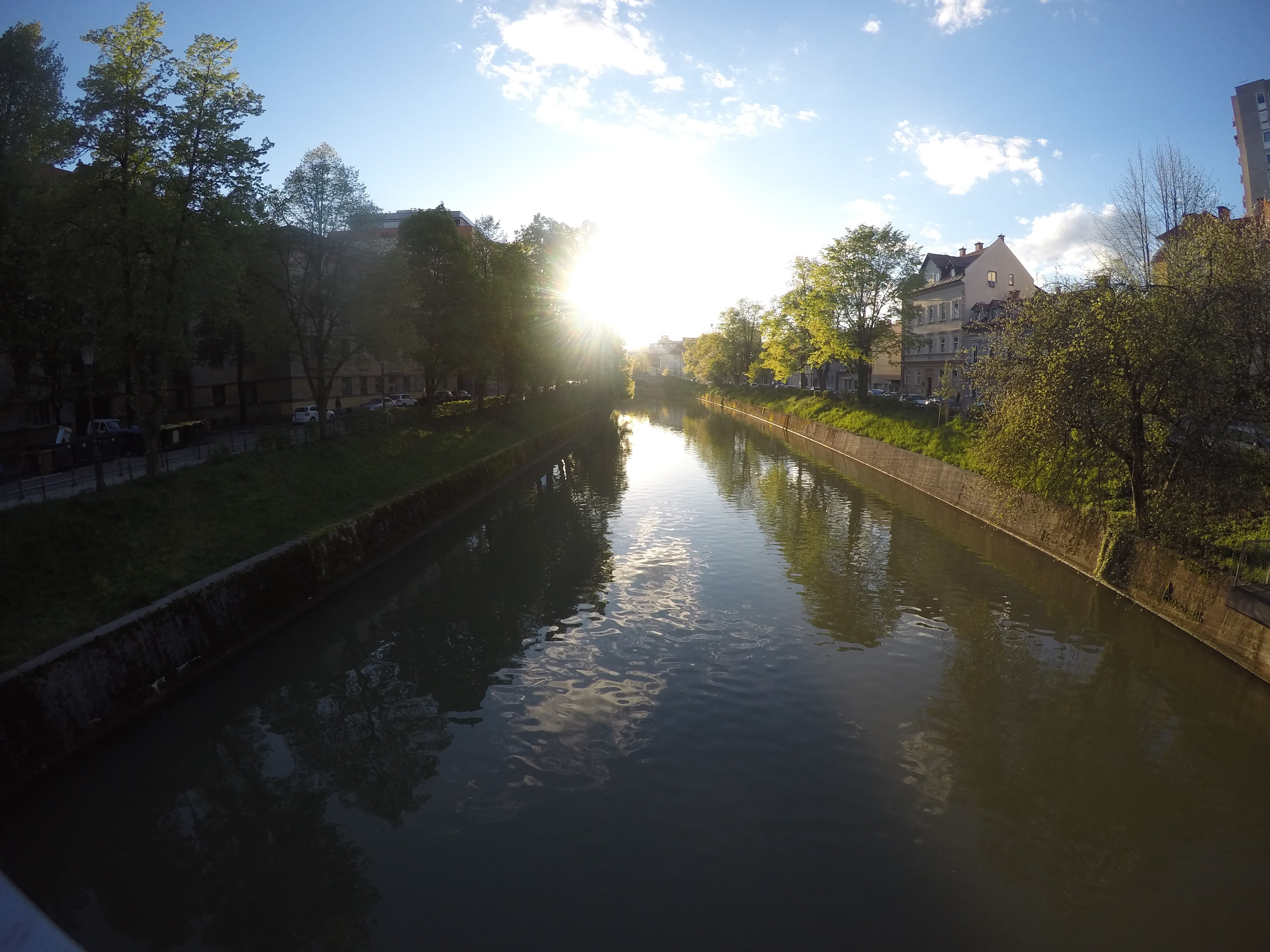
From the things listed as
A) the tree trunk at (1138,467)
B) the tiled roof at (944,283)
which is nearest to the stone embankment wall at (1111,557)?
the tree trunk at (1138,467)

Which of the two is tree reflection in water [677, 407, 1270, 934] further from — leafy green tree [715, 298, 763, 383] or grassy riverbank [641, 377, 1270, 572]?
leafy green tree [715, 298, 763, 383]

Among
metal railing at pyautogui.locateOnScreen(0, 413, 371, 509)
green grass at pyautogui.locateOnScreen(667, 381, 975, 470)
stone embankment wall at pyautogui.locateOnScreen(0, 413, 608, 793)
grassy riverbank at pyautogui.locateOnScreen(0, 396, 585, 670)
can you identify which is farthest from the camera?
green grass at pyautogui.locateOnScreen(667, 381, 975, 470)

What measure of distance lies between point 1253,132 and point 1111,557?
8631 centimetres

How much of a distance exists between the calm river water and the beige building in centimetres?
3985

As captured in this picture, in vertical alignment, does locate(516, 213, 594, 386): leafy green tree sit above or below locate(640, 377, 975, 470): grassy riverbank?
above

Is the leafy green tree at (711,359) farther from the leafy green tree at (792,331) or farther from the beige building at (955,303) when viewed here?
the beige building at (955,303)

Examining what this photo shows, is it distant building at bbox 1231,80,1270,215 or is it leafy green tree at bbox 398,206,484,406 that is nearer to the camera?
leafy green tree at bbox 398,206,484,406

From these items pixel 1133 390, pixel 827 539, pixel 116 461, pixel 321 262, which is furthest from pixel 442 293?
pixel 1133 390

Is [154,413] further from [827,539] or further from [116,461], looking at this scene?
[827,539]

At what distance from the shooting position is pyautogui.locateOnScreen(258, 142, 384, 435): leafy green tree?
27.4 metres

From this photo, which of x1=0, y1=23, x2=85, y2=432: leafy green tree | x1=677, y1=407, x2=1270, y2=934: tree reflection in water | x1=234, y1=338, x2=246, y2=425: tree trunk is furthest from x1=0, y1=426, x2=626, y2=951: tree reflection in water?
x1=234, y1=338, x2=246, y2=425: tree trunk

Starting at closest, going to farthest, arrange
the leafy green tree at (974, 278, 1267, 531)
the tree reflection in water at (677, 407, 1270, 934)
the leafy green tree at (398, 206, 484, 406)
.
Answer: the tree reflection in water at (677, 407, 1270, 934) < the leafy green tree at (974, 278, 1267, 531) < the leafy green tree at (398, 206, 484, 406)

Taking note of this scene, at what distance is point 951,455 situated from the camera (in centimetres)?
3070

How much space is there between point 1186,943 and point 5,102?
31.1 m
